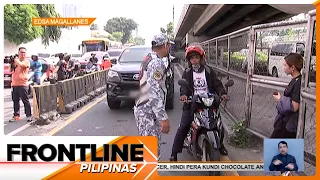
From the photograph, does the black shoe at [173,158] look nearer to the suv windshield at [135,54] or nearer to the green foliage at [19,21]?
the suv windshield at [135,54]

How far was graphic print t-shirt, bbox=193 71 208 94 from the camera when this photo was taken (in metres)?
3.25

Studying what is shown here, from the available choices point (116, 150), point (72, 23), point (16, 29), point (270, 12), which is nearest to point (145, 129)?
point (116, 150)

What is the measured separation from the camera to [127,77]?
3248 mm

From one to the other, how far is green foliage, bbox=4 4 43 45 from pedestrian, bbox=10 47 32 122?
119 mm

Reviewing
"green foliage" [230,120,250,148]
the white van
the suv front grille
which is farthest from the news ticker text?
the white van

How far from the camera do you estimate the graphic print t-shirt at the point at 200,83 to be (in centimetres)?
325

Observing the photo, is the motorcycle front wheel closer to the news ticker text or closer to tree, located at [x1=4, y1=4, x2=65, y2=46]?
the news ticker text

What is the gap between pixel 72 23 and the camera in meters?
2.92

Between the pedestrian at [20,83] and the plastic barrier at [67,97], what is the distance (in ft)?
0.98

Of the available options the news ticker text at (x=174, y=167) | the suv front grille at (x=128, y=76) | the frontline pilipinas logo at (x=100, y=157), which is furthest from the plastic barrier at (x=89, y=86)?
the news ticker text at (x=174, y=167)

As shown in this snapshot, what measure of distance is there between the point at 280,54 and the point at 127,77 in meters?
1.38

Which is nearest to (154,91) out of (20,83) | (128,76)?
(128,76)

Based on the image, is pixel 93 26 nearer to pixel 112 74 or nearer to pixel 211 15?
pixel 112 74

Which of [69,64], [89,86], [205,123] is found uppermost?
[69,64]
